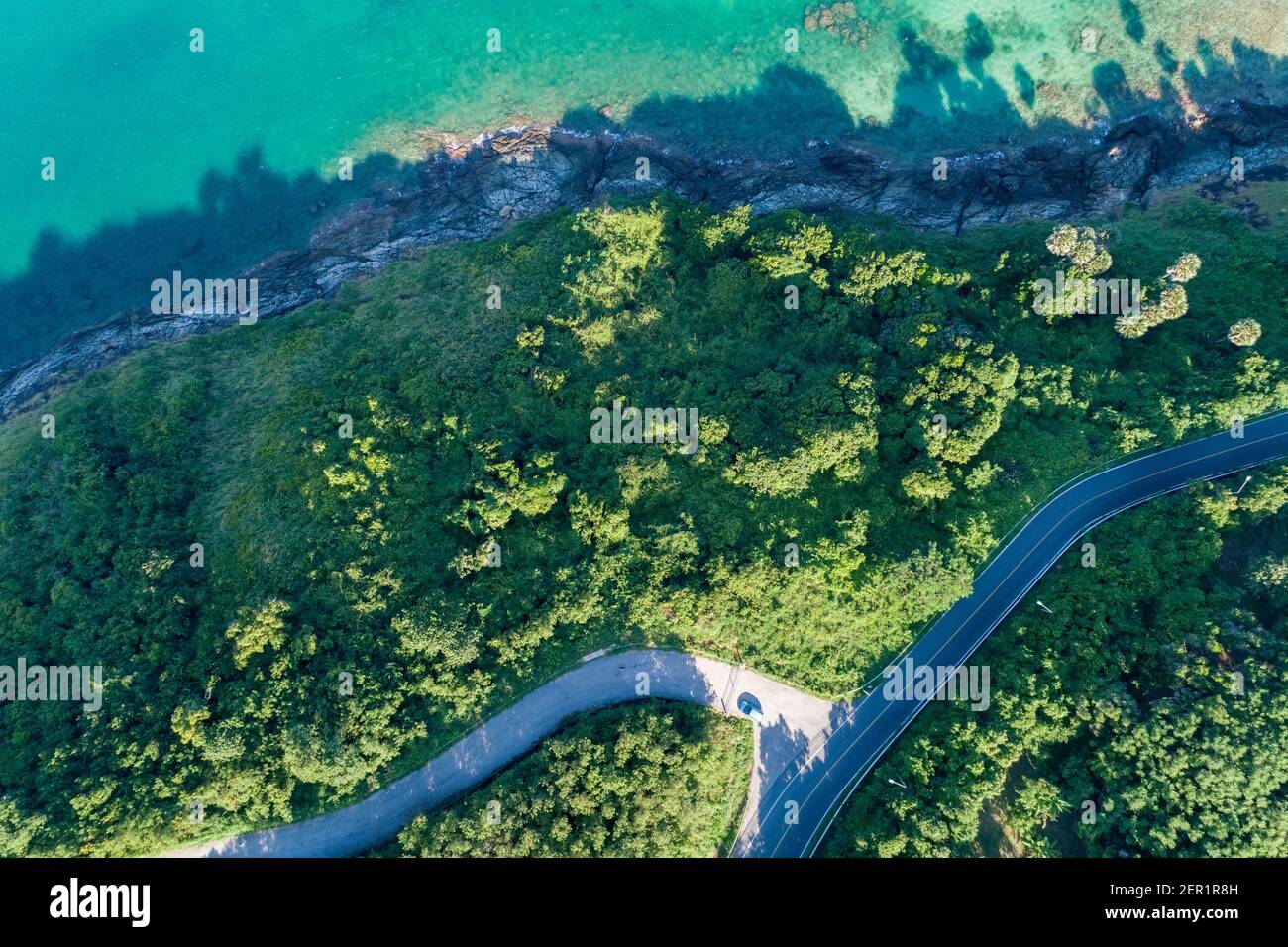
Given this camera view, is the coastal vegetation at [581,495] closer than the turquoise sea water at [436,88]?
Yes

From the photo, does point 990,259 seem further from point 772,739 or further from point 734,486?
point 772,739

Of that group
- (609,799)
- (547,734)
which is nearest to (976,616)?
(609,799)

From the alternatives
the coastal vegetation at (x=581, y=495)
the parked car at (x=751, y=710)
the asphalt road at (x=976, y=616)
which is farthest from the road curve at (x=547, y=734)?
the asphalt road at (x=976, y=616)

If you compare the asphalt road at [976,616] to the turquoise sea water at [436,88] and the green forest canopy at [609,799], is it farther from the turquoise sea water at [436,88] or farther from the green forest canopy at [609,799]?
the turquoise sea water at [436,88]

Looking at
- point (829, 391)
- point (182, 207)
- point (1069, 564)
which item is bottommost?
point (1069, 564)

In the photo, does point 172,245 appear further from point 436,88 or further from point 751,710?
point 751,710

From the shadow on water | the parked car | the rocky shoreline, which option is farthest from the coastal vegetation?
the shadow on water

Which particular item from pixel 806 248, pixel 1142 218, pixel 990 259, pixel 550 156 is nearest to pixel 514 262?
pixel 550 156
